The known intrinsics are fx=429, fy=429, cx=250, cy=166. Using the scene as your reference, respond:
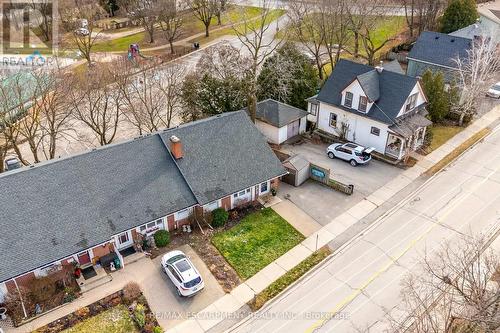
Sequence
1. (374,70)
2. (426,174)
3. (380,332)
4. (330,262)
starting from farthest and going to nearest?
(374,70) < (426,174) < (330,262) < (380,332)

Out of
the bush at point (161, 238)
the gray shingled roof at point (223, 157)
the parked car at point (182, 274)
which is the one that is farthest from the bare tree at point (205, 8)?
the parked car at point (182, 274)

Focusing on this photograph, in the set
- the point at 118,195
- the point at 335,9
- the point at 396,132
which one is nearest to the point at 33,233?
the point at 118,195

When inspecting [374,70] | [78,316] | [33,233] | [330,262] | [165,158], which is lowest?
[78,316]

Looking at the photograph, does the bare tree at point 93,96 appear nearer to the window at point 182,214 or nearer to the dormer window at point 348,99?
the window at point 182,214

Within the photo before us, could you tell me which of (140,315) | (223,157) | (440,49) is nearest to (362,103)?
(223,157)

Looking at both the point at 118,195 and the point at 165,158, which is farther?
the point at 165,158

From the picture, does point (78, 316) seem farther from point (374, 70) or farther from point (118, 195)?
point (374, 70)
